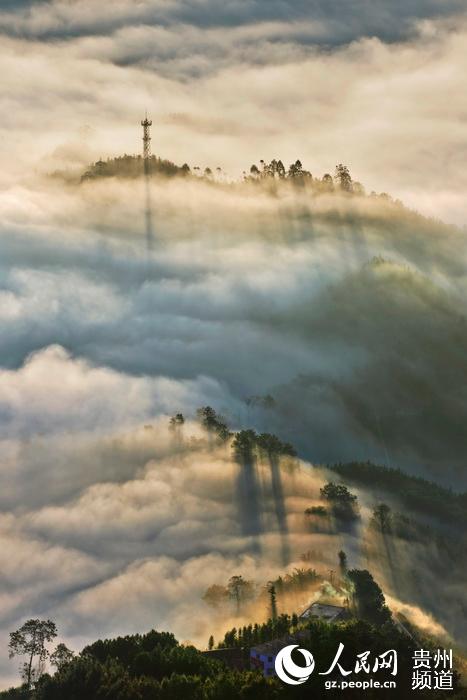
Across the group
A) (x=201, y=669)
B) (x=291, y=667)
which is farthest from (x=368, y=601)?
(x=201, y=669)

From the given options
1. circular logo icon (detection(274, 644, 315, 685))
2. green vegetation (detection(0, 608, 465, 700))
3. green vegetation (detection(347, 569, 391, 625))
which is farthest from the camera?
green vegetation (detection(347, 569, 391, 625))

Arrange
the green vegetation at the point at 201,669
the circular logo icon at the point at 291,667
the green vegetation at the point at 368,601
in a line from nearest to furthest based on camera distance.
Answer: the green vegetation at the point at 201,669
the circular logo icon at the point at 291,667
the green vegetation at the point at 368,601

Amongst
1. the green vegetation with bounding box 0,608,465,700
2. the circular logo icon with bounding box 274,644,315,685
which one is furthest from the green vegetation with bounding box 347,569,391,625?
the circular logo icon with bounding box 274,644,315,685

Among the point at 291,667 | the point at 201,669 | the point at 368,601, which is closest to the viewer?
the point at 291,667

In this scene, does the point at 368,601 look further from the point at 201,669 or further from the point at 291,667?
the point at 201,669

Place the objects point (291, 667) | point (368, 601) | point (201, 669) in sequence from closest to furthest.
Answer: point (291, 667)
point (201, 669)
point (368, 601)

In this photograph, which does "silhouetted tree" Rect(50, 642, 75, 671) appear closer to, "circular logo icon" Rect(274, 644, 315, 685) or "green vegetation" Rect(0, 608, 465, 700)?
"green vegetation" Rect(0, 608, 465, 700)

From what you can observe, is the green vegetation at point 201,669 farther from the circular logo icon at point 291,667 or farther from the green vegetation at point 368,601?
the green vegetation at point 368,601

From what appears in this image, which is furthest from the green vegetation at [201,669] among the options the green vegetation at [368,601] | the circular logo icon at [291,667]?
the green vegetation at [368,601]
